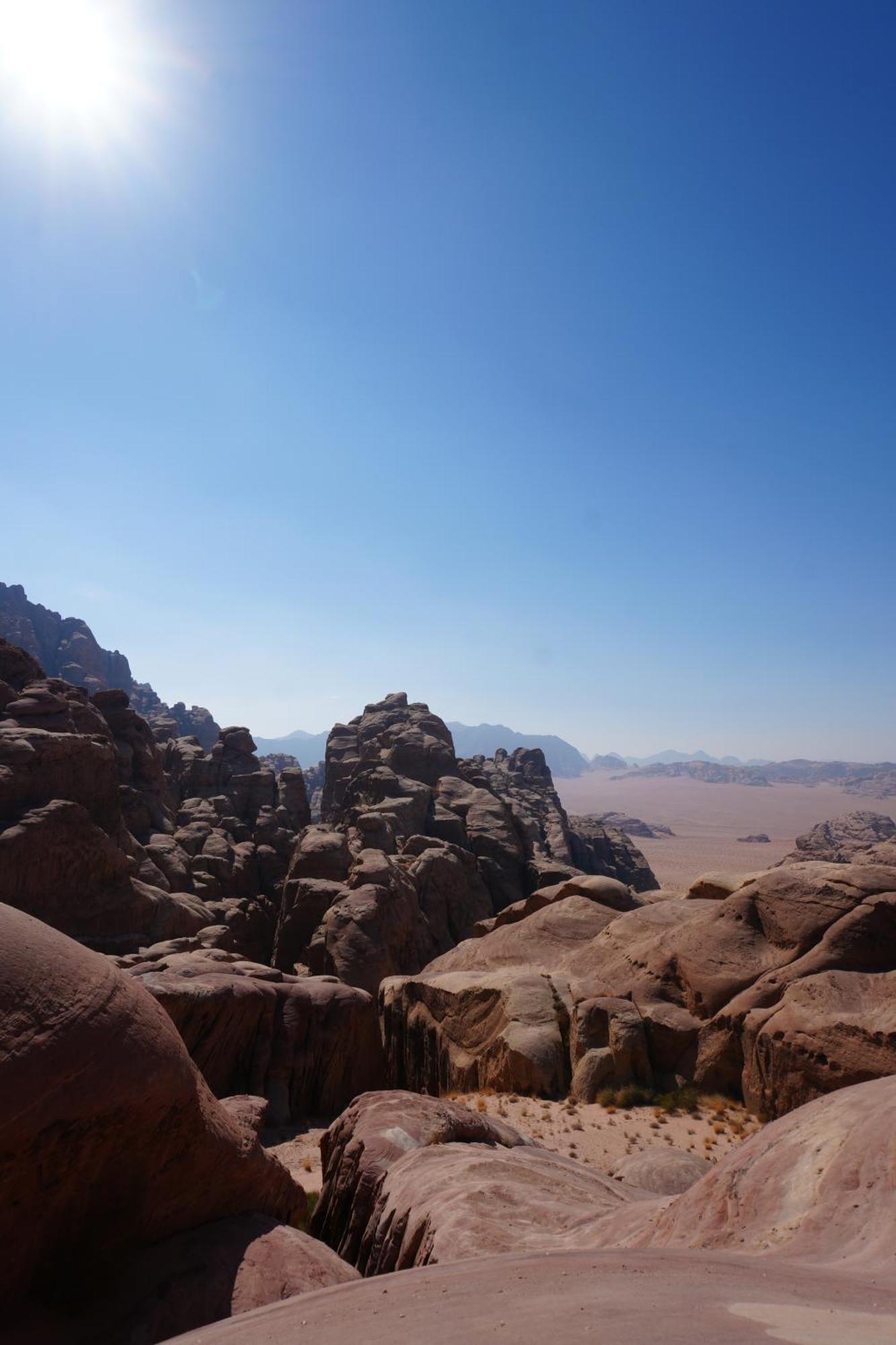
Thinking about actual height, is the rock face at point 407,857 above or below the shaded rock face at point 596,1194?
below

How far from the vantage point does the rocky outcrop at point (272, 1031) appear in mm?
16891

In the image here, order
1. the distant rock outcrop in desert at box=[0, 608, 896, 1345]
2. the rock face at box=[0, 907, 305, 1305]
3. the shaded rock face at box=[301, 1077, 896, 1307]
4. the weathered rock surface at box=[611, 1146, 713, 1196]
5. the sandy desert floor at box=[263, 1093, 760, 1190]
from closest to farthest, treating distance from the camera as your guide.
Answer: the shaded rock face at box=[301, 1077, 896, 1307] → the distant rock outcrop in desert at box=[0, 608, 896, 1345] → the rock face at box=[0, 907, 305, 1305] → the weathered rock surface at box=[611, 1146, 713, 1196] → the sandy desert floor at box=[263, 1093, 760, 1190]

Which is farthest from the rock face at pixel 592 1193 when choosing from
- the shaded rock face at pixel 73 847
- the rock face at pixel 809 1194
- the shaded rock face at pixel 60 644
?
the shaded rock face at pixel 60 644

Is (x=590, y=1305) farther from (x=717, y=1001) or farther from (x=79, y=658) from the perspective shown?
(x=79, y=658)

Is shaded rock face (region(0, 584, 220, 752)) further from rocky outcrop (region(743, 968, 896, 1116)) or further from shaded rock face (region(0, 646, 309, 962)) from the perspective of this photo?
rocky outcrop (region(743, 968, 896, 1116))

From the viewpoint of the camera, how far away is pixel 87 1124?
640cm

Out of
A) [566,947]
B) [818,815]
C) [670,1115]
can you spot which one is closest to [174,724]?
[566,947]

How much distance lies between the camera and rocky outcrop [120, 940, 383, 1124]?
16891 millimetres

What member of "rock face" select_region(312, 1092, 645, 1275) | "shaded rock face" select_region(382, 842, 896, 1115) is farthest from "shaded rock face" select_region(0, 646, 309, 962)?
"rock face" select_region(312, 1092, 645, 1275)

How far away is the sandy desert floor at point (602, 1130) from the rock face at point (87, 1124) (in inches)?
287

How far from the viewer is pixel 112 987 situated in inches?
276

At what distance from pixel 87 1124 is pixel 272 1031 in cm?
1341

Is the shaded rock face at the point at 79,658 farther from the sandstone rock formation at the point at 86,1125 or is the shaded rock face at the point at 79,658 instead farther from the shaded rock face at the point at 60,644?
the sandstone rock formation at the point at 86,1125

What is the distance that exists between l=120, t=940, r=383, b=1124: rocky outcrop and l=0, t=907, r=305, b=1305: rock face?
9986 mm
